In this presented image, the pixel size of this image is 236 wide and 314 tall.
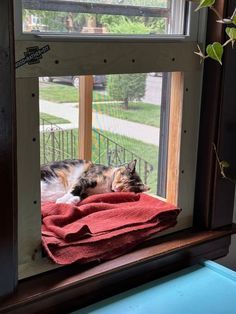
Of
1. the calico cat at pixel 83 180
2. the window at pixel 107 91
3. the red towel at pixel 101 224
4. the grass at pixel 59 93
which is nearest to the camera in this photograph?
the window at pixel 107 91

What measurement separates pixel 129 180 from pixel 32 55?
24.3 inches

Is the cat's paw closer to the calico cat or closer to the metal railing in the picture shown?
A: the calico cat

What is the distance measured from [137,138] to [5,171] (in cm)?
60

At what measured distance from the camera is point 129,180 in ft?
4.90

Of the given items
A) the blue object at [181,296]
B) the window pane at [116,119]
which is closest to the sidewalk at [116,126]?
the window pane at [116,119]

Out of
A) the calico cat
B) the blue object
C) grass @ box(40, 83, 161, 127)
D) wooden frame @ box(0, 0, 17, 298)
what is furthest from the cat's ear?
wooden frame @ box(0, 0, 17, 298)

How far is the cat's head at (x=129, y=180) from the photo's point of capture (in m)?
1.49

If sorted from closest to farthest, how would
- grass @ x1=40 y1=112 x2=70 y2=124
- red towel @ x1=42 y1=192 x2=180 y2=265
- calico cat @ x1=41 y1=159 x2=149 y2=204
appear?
red towel @ x1=42 y1=192 x2=180 y2=265, grass @ x1=40 y1=112 x2=70 y2=124, calico cat @ x1=41 y1=159 x2=149 y2=204

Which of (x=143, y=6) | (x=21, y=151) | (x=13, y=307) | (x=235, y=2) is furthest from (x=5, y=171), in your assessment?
(x=235, y=2)

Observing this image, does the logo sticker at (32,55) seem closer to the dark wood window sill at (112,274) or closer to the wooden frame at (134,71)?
the wooden frame at (134,71)

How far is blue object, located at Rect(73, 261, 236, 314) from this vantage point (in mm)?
1098

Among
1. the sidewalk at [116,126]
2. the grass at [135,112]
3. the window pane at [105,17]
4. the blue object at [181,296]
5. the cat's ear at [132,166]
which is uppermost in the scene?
the window pane at [105,17]

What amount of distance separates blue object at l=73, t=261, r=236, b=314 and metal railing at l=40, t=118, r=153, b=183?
0.38 metres

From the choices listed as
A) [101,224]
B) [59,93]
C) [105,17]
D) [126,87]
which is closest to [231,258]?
[101,224]
